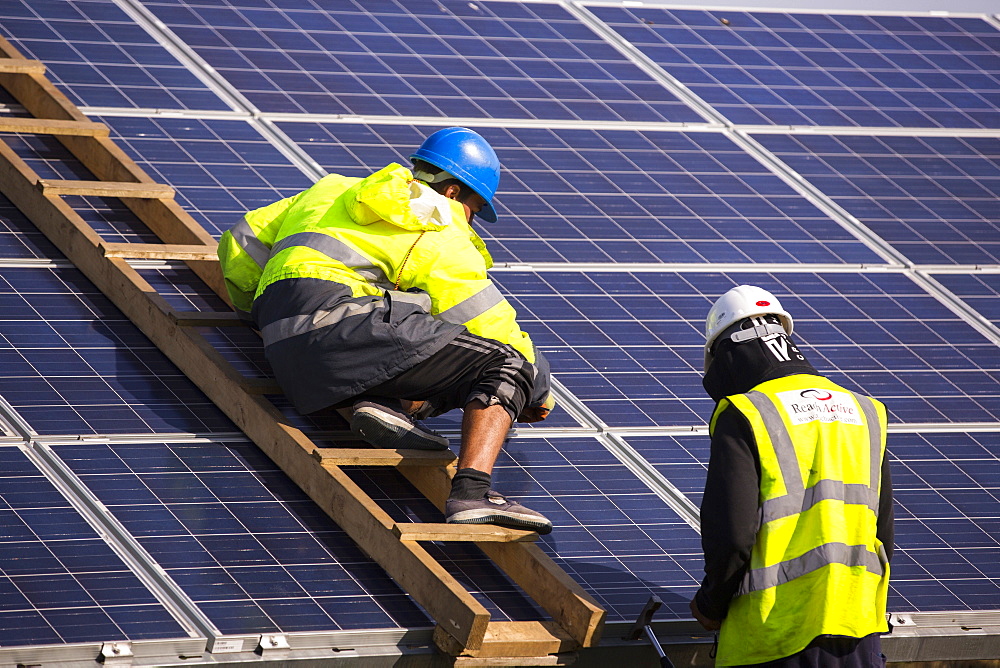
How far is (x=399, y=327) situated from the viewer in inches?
282

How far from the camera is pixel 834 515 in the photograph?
20.1ft

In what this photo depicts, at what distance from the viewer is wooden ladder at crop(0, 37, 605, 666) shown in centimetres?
656

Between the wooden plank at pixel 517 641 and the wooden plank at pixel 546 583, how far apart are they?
0.27ft

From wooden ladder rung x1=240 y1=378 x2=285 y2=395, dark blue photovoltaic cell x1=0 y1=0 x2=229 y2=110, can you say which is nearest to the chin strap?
wooden ladder rung x1=240 y1=378 x2=285 y2=395

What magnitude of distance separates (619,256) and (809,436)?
165 inches

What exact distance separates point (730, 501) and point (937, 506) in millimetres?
2840

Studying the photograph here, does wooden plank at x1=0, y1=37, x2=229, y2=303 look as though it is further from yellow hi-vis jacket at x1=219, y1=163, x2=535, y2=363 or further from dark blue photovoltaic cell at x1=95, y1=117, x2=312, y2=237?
yellow hi-vis jacket at x1=219, y1=163, x2=535, y2=363

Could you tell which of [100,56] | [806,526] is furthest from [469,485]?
[100,56]

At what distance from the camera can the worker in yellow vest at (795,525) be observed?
6094 mm

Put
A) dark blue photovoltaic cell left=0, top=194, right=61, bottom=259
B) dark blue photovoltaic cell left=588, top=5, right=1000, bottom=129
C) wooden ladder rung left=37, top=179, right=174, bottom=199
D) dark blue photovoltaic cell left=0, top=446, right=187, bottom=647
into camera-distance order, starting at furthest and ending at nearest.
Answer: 1. dark blue photovoltaic cell left=588, top=5, right=1000, bottom=129
2. wooden ladder rung left=37, top=179, right=174, bottom=199
3. dark blue photovoltaic cell left=0, top=194, right=61, bottom=259
4. dark blue photovoltaic cell left=0, top=446, right=187, bottom=647

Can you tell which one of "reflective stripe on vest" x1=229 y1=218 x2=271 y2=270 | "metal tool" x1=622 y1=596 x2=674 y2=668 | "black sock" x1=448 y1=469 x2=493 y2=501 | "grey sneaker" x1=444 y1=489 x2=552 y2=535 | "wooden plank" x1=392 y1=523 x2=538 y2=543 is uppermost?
"reflective stripe on vest" x1=229 y1=218 x2=271 y2=270

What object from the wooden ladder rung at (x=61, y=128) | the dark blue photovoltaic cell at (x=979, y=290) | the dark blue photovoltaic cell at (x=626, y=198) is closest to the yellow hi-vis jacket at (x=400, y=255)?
the dark blue photovoltaic cell at (x=626, y=198)

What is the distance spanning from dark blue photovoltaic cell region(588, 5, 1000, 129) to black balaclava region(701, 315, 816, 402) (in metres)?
6.05

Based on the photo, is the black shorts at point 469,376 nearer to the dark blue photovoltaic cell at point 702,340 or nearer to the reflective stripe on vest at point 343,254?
the reflective stripe on vest at point 343,254
